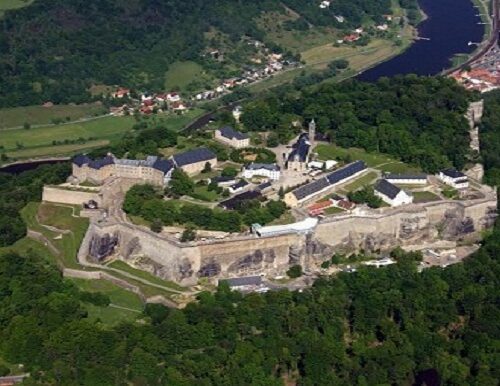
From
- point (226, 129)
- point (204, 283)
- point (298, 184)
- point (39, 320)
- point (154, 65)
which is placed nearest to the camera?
point (39, 320)

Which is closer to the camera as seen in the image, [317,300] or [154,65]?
[317,300]

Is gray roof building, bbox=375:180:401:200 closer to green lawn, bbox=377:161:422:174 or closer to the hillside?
green lawn, bbox=377:161:422:174

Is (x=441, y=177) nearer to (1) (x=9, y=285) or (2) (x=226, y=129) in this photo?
(2) (x=226, y=129)

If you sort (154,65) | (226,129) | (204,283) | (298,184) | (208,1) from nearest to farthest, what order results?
(204,283) < (298,184) < (226,129) < (154,65) < (208,1)

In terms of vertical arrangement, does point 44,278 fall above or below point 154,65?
above

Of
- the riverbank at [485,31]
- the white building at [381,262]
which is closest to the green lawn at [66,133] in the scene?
the riverbank at [485,31]

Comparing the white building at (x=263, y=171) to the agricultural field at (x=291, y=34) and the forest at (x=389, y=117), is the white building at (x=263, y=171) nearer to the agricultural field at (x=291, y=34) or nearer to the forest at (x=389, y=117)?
the forest at (x=389, y=117)

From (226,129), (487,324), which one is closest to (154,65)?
(226,129)
